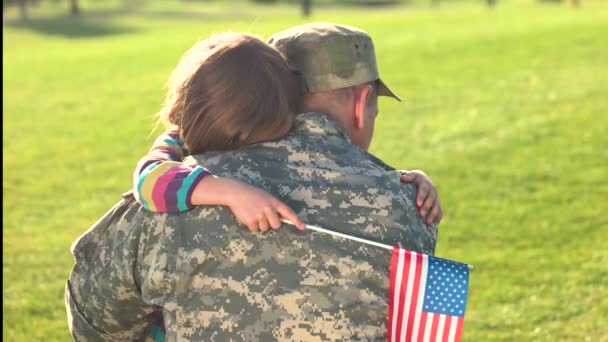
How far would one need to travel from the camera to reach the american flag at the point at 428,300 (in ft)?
8.84

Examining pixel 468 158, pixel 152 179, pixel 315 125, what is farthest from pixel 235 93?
pixel 468 158

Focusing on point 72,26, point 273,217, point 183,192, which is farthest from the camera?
point 72,26

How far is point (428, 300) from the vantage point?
277cm

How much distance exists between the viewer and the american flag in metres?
2.69

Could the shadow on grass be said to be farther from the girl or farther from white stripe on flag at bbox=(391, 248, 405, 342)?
white stripe on flag at bbox=(391, 248, 405, 342)

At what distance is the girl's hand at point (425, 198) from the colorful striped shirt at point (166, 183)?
574 millimetres

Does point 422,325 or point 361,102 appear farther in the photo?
point 361,102

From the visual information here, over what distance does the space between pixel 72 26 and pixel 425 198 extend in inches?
1584

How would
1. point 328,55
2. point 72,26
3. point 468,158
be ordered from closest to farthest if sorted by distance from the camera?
point 328,55 → point 468,158 → point 72,26

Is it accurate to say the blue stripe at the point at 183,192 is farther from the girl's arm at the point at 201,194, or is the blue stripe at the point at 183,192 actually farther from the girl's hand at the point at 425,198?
the girl's hand at the point at 425,198

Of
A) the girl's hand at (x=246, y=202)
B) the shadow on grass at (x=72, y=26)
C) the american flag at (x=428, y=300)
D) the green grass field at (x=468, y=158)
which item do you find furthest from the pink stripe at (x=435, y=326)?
the shadow on grass at (x=72, y=26)

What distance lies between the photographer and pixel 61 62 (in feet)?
76.4

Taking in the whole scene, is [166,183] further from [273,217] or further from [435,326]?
[435,326]

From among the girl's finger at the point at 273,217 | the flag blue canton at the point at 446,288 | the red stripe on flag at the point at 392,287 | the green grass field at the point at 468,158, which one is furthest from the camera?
the green grass field at the point at 468,158
